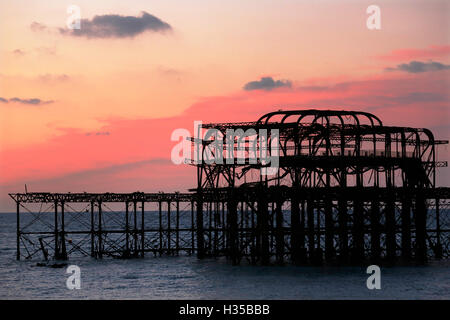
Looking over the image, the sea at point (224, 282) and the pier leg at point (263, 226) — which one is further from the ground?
the pier leg at point (263, 226)

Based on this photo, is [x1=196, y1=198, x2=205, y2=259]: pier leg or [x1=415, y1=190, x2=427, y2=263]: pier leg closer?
[x1=415, y1=190, x2=427, y2=263]: pier leg

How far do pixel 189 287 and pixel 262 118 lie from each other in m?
18.8

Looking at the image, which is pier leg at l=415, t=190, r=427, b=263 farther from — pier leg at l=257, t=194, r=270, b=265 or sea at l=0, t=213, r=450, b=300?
pier leg at l=257, t=194, r=270, b=265

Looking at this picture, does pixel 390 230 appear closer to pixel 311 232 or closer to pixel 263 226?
pixel 311 232

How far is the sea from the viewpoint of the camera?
53.5 m

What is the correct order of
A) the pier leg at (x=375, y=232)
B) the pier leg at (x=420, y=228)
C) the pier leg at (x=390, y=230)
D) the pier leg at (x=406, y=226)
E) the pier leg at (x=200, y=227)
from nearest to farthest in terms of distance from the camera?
the pier leg at (x=390, y=230) < the pier leg at (x=375, y=232) < the pier leg at (x=420, y=228) < the pier leg at (x=406, y=226) < the pier leg at (x=200, y=227)

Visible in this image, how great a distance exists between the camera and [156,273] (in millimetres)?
67438

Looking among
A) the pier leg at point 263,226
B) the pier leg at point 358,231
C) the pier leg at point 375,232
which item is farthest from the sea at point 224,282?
the pier leg at point 375,232

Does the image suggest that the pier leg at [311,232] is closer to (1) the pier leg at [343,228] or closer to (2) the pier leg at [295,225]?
(2) the pier leg at [295,225]

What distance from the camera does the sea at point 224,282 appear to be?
Result: 53.5 metres

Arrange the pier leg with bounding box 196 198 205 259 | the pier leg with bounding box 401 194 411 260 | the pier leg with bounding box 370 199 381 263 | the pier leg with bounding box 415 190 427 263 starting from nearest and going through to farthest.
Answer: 1. the pier leg with bounding box 370 199 381 263
2. the pier leg with bounding box 415 190 427 263
3. the pier leg with bounding box 401 194 411 260
4. the pier leg with bounding box 196 198 205 259

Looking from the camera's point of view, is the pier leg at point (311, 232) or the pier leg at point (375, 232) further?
the pier leg at point (375, 232)

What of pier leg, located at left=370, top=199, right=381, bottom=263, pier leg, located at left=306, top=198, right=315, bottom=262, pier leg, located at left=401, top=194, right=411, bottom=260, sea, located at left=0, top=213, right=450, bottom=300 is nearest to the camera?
sea, located at left=0, top=213, right=450, bottom=300

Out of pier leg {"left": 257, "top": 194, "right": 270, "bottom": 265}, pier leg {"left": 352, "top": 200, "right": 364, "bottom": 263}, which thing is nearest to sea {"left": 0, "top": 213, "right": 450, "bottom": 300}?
pier leg {"left": 257, "top": 194, "right": 270, "bottom": 265}
